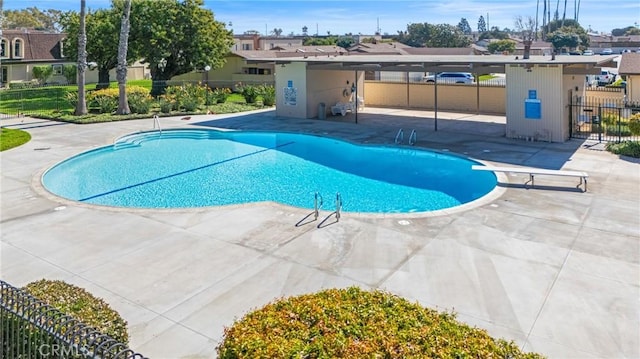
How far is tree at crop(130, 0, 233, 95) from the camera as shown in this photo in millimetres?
34156

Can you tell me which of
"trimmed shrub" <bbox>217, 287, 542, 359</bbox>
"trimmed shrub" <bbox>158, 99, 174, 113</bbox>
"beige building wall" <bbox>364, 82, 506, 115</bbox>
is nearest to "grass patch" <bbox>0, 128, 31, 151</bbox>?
"trimmed shrub" <bbox>158, 99, 174, 113</bbox>

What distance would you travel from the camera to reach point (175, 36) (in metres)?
34.6

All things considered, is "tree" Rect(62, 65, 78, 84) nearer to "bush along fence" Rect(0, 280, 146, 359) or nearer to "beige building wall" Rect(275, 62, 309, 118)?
"beige building wall" Rect(275, 62, 309, 118)

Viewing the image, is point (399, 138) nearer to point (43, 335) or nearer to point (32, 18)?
point (43, 335)

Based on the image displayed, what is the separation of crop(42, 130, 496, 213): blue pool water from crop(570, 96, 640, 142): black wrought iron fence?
6444mm

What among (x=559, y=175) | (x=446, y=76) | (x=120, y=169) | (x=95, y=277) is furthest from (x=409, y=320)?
(x=446, y=76)

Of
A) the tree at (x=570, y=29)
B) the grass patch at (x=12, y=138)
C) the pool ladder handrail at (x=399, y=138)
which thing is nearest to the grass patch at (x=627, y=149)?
the pool ladder handrail at (x=399, y=138)

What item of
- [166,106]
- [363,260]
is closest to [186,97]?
[166,106]

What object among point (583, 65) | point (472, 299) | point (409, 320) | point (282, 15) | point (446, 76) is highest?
point (282, 15)

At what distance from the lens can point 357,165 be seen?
56.6 feet

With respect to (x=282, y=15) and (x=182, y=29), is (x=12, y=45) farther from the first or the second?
(x=282, y=15)

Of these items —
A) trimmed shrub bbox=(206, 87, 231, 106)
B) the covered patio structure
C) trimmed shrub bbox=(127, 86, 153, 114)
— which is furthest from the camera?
trimmed shrub bbox=(206, 87, 231, 106)

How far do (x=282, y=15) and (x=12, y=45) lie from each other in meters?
27.6

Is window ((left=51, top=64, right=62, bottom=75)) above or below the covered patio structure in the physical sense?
above
